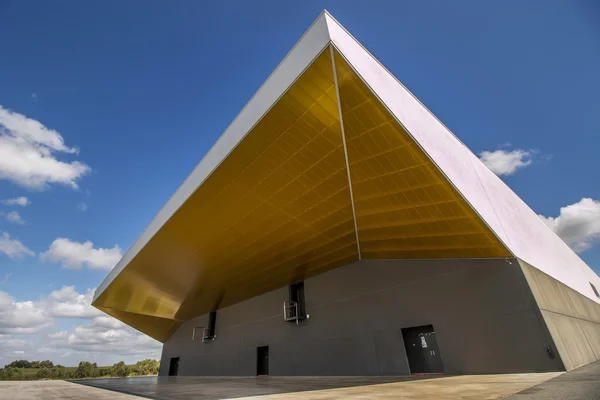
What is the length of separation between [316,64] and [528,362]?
8.11m

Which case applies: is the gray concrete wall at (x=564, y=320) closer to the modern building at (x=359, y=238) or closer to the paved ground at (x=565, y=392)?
the modern building at (x=359, y=238)

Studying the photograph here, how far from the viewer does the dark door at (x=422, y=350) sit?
324 inches

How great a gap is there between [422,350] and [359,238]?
396cm

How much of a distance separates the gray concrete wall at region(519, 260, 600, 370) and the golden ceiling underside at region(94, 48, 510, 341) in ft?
4.44

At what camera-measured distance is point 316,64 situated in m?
4.68

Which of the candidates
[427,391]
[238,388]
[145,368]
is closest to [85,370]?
[145,368]

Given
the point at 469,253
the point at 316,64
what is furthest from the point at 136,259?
the point at 469,253

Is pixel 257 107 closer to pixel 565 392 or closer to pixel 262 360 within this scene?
pixel 565 392

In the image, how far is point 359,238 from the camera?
9.47 metres

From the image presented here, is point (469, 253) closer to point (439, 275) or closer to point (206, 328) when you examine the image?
point (439, 275)

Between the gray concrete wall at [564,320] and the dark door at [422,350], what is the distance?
291 centimetres

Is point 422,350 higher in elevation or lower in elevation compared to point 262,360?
higher

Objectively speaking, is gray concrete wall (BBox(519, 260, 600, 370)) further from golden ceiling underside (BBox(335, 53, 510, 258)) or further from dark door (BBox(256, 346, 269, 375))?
dark door (BBox(256, 346, 269, 375))

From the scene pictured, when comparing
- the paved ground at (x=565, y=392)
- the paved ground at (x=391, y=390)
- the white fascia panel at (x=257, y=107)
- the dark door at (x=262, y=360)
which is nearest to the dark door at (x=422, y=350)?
the paved ground at (x=391, y=390)
